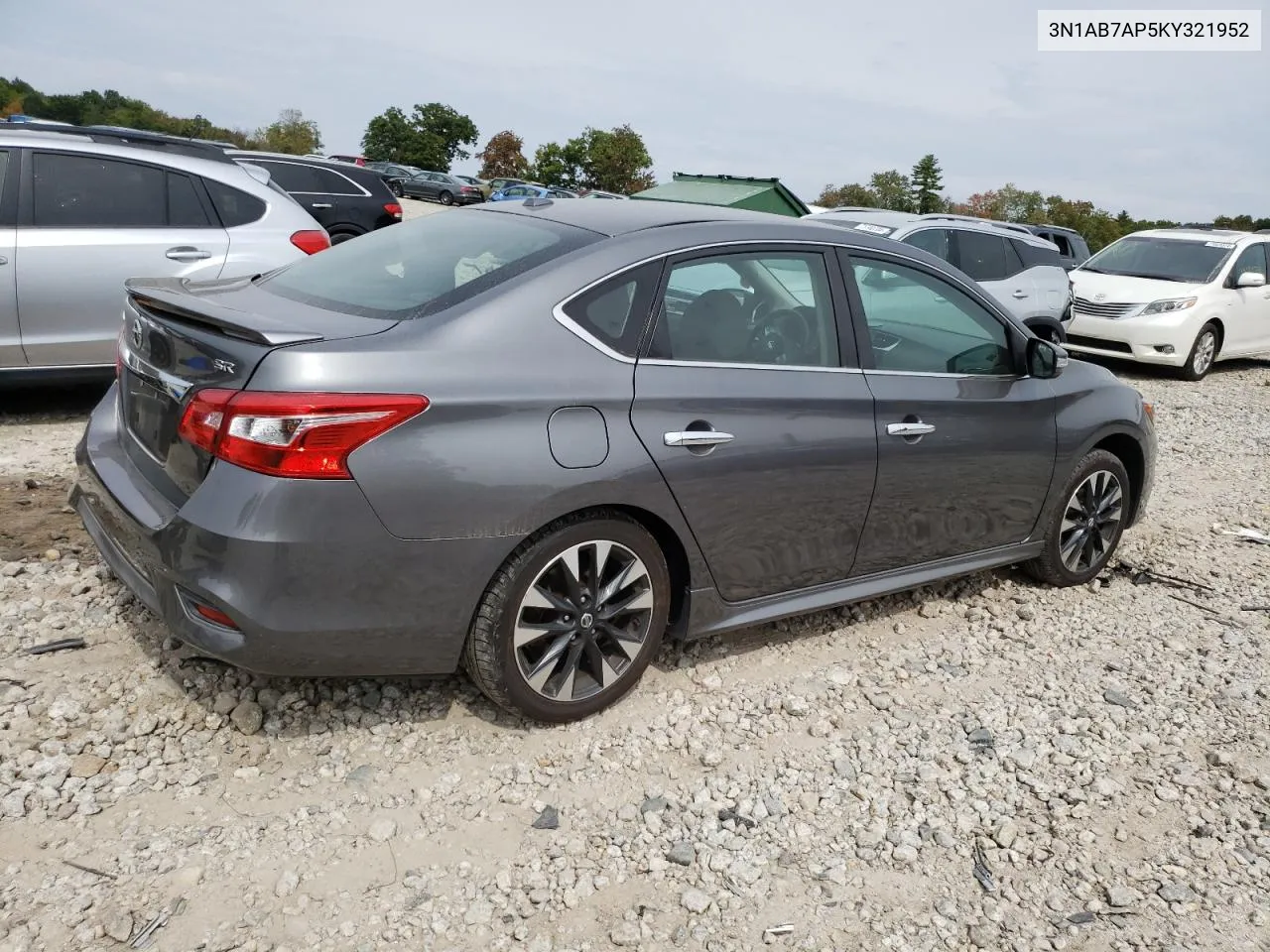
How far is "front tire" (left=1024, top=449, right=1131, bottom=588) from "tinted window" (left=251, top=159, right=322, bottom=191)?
9295 millimetres

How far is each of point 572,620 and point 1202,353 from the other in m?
11.3

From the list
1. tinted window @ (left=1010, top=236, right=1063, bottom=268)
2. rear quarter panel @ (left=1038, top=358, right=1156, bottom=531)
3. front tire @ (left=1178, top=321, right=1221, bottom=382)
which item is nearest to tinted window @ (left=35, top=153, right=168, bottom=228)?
rear quarter panel @ (left=1038, top=358, right=1156, bottom=531)

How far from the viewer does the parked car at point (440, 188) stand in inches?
1842

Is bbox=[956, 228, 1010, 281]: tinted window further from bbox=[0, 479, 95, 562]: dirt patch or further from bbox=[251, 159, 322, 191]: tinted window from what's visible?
bbox=[0, 479, 95, 562]: dirt patch

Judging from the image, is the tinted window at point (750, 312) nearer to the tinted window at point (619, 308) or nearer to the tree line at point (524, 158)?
the tinted window at point (619, 308)

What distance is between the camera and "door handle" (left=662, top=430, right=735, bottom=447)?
3.28 meters

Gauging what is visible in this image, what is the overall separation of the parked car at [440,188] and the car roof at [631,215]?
44151 millimetres

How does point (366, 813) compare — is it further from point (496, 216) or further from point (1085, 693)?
point (1085, 693)

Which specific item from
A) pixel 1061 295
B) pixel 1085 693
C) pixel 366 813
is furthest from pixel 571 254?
pixel 1061 295

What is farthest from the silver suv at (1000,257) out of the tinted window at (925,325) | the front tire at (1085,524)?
the tinted window at (925,325)

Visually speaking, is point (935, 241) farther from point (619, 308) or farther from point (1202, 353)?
point (619, 308)

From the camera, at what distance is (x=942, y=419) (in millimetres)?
4059

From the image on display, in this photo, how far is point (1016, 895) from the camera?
2844mm

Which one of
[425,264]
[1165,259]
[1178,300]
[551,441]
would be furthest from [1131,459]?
[1165,259]
